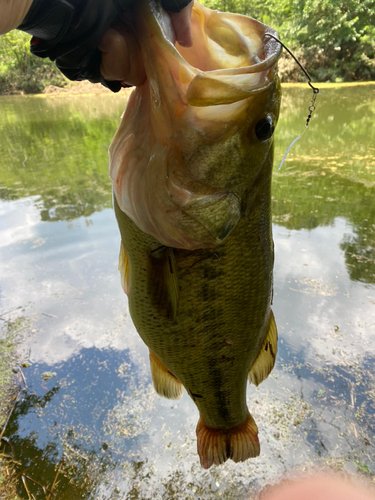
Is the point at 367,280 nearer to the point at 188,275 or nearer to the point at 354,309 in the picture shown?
the point at 354,309

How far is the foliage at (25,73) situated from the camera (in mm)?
27812

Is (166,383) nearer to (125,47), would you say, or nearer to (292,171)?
(125,47)

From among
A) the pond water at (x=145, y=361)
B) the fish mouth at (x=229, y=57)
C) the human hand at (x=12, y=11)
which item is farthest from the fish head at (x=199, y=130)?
the pond water at (x=145, y=361)

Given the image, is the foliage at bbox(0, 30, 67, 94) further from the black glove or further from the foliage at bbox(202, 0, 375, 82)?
the black glove

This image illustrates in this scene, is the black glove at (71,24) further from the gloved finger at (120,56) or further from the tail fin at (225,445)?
the tail fin at (225,445)

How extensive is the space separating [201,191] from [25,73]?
33.8 metres

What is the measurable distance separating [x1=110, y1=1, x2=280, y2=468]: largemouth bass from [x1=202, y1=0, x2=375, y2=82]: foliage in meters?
21.1

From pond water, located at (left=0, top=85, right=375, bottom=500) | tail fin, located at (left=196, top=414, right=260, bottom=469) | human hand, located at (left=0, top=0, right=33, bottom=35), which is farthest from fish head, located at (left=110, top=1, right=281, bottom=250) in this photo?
pond water, located at (left=0, top=85, right=375, bottom=500)

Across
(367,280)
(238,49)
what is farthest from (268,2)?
(238,49)

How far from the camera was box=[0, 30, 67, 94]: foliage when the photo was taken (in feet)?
91.2

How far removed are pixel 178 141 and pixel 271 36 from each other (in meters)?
0.37

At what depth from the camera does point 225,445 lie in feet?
5.43

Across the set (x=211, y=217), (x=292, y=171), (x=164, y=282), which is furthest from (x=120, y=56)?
(x=292, y=171)

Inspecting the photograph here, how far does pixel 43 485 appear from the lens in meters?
2.05
